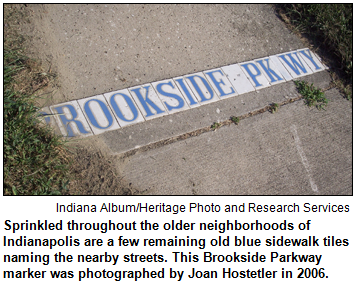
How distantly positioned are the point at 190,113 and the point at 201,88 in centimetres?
38

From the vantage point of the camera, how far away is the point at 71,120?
3.02 metres

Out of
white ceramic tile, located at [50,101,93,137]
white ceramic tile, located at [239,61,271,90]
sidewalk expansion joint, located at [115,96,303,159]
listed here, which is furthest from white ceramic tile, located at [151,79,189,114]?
white ceramic tile, located at [239,61,271,90]

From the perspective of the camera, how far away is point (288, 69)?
13.6 feet

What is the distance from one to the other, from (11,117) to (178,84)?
169 centimetres

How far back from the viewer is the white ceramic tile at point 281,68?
406cm

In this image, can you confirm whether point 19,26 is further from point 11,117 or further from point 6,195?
point 6,195

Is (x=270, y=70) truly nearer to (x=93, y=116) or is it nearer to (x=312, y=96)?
(x=312, y=96)

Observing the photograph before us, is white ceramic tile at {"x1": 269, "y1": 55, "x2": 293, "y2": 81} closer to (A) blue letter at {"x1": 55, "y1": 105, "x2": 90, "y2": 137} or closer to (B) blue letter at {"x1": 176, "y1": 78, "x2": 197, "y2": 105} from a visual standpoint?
(B) blue letter at {"x1": 176, "y1": 78, "x2": 197, "y2": 105}

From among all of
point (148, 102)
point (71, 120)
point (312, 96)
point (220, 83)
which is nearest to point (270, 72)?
point (312, 96)

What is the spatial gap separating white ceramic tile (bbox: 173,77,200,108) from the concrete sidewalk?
86mm

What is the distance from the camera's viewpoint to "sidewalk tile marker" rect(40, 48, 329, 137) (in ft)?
10.00

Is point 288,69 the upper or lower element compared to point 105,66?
lower
